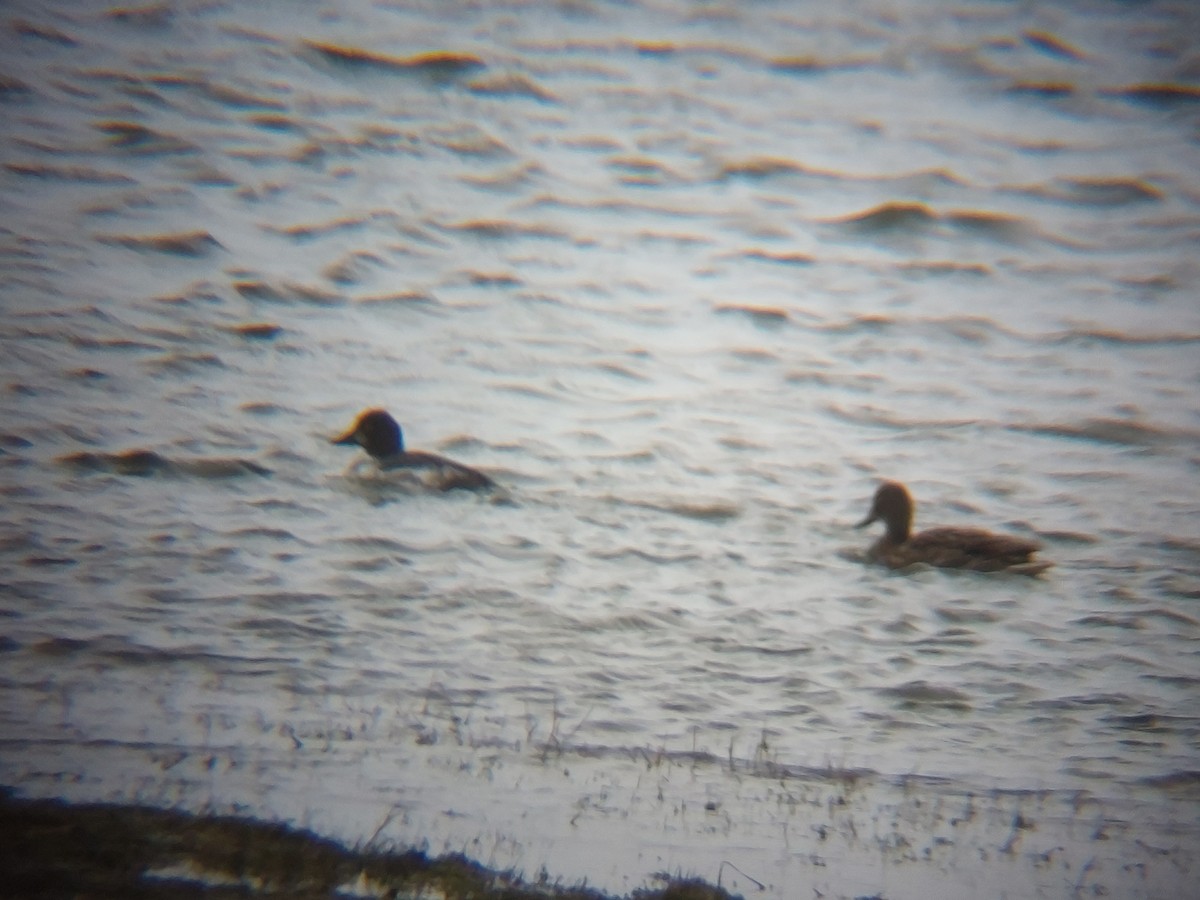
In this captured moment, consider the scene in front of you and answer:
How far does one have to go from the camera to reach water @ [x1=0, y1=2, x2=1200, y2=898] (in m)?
4.46

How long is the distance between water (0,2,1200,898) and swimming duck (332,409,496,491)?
0.19m

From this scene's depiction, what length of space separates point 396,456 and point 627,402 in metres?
1.63

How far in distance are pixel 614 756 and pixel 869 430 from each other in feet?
10.6

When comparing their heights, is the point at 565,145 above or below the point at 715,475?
above

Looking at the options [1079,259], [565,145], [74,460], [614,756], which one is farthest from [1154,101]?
[74,460]

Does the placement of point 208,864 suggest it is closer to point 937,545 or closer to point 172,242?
point 172,242

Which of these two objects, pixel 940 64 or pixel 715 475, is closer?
pixel 940 64

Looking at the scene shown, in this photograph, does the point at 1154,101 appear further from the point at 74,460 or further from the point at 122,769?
the point at 74,460

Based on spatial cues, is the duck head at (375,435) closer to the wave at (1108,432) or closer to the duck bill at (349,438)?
the duck bill at (349,438)

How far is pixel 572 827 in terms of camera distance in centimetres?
371

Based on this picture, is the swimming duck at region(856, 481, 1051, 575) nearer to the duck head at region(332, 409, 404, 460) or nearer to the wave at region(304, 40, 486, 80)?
the duck head at region(332, 409, 404, 460)

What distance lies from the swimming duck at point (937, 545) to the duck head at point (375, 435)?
3.29 m

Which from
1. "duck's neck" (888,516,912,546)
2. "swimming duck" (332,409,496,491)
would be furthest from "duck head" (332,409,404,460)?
"duck's neck" (888,516,912,546)

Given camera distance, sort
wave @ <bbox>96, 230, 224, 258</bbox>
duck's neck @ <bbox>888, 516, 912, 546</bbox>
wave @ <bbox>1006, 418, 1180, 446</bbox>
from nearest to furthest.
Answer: wave @ <bbox>96, 230, 224, 258</bbox>
wave @ <bbox>1006, 418, 1180, 446</bbox>
duck's neck @ <bbox>888, 516, 912, 546</bbox>
